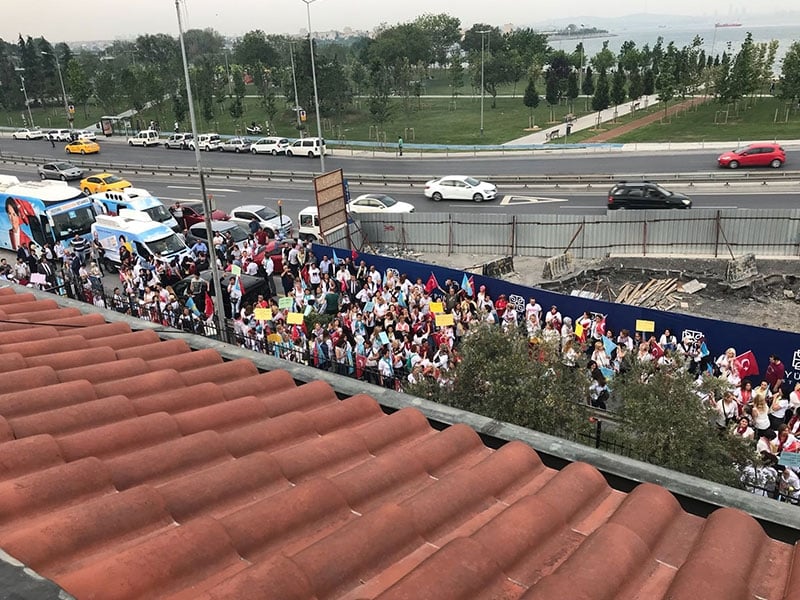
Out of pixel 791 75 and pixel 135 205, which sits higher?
pixel 791 75

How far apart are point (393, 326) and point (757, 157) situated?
30634 millimetres

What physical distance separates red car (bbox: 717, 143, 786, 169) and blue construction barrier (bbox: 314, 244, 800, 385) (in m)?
27.0

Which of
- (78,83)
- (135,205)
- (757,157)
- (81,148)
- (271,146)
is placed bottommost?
(757,157)

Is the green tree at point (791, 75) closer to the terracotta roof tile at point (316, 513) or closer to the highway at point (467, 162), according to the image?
the highway at point (467, 162)

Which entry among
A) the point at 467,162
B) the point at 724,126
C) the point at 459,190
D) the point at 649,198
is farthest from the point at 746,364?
the point at 724,126

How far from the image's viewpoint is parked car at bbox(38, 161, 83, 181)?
144 feet

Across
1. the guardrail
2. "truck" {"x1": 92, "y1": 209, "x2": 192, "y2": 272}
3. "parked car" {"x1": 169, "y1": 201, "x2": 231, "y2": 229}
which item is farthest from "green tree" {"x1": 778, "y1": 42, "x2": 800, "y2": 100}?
"truck" {"x1": 92, "y1": 209, "x2": 192, "y2": 272}

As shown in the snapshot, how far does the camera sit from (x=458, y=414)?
652 cm

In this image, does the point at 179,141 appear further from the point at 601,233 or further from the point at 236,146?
the point at 601,233

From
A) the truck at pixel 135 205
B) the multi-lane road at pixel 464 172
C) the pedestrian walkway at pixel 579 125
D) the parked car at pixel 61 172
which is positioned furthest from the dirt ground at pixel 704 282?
the pedestrian walkway at pixel 579 125

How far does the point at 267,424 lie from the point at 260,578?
2.51 meters

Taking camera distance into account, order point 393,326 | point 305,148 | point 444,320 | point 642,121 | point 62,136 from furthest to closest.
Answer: point 62,136 < point 642,121 < point 305,148 < point 393,326 < point 444,320

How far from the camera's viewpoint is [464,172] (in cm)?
4300

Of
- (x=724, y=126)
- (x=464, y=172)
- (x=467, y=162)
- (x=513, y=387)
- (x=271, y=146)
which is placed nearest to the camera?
(x=513, y=387)
